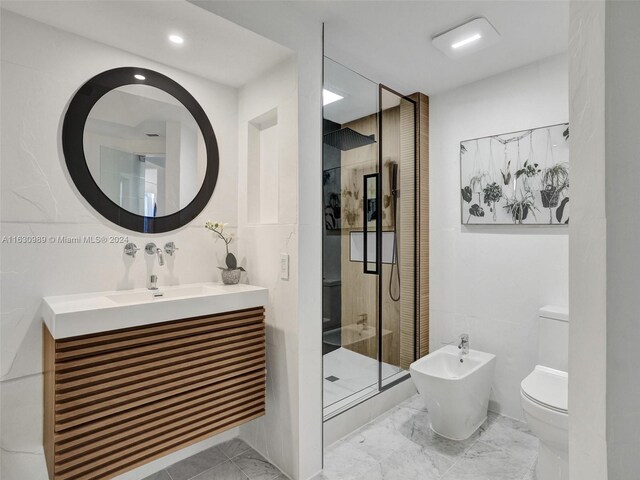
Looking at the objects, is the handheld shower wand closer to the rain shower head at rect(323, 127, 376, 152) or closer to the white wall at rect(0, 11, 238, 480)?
the rain shower head at rect(323, 127, 376, 152)

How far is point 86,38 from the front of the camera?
167 centimetres

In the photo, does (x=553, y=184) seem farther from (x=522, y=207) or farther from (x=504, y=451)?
(x=504, y=451)

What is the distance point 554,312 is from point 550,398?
603 mm

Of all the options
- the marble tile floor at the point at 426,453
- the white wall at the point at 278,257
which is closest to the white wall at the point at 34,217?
the white wall at the point at 278,257

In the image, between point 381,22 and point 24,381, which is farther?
point 381,22

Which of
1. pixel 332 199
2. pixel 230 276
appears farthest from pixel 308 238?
pixel 230 276

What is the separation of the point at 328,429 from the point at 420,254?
1458 millimetres

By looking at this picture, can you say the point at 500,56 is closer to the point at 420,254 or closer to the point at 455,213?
the point at 455,213

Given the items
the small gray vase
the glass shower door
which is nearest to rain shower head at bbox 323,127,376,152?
the glass shower door

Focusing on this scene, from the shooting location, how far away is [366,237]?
7.95 ft

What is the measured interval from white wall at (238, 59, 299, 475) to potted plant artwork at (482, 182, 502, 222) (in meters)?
1.48

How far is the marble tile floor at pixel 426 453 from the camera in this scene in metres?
1.82

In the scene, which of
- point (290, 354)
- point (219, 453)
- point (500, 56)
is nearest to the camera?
point (290, 354)

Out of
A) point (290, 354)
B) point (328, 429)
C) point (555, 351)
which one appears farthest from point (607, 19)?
point (555, 351)
